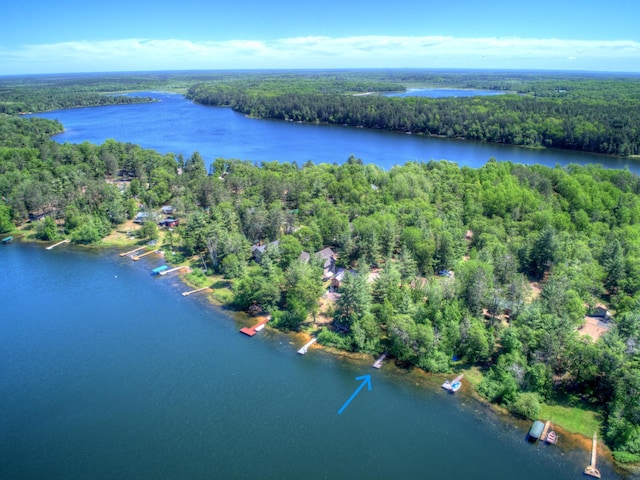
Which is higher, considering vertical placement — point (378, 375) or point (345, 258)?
point (345, 258)

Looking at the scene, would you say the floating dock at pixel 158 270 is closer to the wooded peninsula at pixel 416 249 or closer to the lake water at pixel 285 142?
the wooded peninsula at pixel 416 249

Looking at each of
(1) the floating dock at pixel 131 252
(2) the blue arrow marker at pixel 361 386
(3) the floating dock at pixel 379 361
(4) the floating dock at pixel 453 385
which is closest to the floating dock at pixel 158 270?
(1) the floating dock at pixel 131 252

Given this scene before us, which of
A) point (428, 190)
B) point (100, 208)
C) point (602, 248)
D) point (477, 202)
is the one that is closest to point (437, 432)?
point (602, 248)

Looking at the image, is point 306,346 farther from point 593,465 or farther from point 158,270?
point 158,270

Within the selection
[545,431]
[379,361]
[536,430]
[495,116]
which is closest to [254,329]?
[379,361]

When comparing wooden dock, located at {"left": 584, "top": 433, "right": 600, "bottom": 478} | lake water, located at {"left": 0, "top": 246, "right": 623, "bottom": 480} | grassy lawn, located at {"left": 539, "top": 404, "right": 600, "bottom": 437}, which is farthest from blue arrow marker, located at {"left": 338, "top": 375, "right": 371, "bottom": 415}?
wooden dock, located at {"left": 584, "top": 433, "right": 600, "bottom": 478}

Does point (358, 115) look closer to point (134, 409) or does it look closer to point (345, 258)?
point (345, 258)
